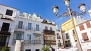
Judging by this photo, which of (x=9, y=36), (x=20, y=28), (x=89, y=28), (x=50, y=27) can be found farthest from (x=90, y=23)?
(x=9, y=36)

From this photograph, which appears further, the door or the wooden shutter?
the wooden shutter

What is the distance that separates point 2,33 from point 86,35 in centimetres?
2069

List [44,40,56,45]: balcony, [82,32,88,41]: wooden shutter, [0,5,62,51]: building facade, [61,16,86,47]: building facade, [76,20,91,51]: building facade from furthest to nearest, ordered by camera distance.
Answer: [61,16,86,47]: building facade
[82,32,88,41]: wooden shutter
[44,40,56,45]: balcony
[76,20,91,51]: building facade
[0,5,62,51]: building facade

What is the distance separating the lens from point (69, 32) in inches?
1207

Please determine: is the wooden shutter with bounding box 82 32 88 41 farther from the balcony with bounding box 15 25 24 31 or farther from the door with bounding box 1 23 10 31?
the door with bounding box 1 23 10 31

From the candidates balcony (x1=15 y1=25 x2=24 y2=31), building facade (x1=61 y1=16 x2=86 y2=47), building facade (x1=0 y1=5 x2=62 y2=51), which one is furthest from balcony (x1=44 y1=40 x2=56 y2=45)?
building facade (x1=61 y1=16 x2=86 y2=47)

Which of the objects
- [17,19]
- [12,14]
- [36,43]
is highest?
[12,14]

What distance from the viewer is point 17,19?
19.6 metres

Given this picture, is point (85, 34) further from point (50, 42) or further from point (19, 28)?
point (19, 28)

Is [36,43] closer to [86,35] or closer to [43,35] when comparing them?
[43,35]

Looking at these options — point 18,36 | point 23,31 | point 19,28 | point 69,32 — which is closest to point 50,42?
point 23,31

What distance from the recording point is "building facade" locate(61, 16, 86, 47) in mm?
28572

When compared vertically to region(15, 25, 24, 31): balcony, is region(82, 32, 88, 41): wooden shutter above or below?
below

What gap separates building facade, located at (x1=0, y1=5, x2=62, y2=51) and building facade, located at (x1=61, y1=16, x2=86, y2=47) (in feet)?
29.9
